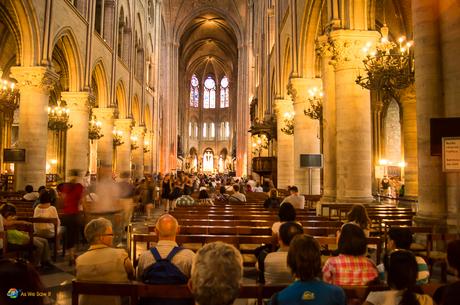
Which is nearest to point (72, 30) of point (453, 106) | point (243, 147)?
point (453, 106)

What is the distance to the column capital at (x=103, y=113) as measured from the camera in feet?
71.4

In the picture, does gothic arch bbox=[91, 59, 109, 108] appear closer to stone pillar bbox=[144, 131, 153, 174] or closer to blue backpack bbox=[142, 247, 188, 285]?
stone pillar bbox=[144, 131, 153, 174]

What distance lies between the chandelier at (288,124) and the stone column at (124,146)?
38.6 feet

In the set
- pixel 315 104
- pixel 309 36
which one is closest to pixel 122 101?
pixel 309 36

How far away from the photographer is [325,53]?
10.2 meters

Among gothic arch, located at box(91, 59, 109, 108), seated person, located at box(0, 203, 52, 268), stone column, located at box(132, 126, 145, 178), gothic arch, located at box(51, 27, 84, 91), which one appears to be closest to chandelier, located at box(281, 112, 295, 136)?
gothic arch, located at box(51, 27, 84, 91)

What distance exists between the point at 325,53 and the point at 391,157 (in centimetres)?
1454

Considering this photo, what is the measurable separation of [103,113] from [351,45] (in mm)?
16003

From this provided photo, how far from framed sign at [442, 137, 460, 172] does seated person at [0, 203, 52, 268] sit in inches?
249

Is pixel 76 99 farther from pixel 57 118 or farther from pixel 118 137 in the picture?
pixel 118 137

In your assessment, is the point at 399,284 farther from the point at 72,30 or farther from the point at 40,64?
the point at 72,30

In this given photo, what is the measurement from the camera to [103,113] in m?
21.8

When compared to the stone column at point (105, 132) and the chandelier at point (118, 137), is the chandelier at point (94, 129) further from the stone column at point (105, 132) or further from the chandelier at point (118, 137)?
the chandelier at point (118, 137)

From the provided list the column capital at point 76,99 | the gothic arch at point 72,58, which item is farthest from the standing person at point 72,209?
the column capital at point 76,99
